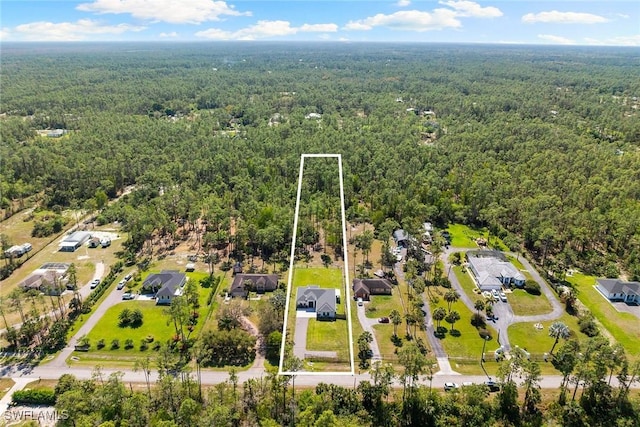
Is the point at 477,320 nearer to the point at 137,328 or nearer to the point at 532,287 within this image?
the point at 532,287

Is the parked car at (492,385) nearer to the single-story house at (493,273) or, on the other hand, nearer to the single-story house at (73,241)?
the single-story house at (493,273)

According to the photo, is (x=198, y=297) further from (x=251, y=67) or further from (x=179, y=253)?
(x=251, y=67)

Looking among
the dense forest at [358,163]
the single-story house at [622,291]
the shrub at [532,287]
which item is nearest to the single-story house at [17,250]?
the dense forest at [358,163]

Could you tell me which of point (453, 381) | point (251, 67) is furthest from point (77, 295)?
point (251, 67)

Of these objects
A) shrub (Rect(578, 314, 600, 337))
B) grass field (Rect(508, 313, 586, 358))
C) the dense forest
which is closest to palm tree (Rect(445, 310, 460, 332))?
grass field (Rect(508, 313, 586, 358))

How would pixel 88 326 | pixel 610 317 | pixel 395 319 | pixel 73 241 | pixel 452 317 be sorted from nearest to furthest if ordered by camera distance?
pixel 395 319
pixel 88 326
pixel 452 317
pixel 610 317
pixel 73 241

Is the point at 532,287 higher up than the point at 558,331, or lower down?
lower down

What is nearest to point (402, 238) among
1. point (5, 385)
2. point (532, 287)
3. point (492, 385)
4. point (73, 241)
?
point (532, 287)
